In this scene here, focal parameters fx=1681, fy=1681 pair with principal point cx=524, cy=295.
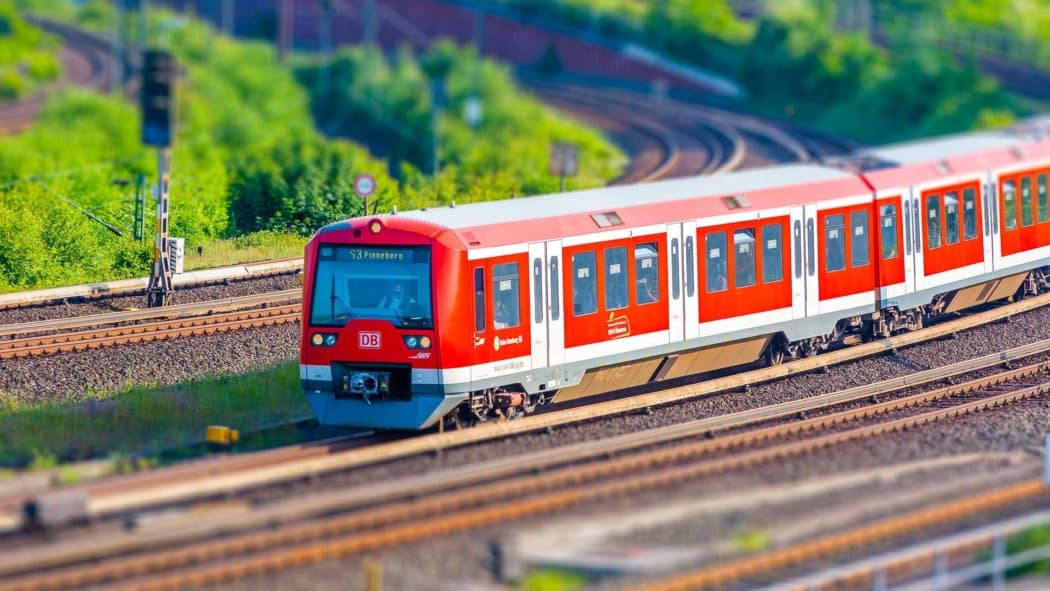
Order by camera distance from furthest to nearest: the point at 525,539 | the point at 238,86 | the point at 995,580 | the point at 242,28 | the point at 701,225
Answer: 1. the point at 242,28
2. the point at 238,86
3. the point at 701,225
4. the point at 525,539
5. the point at 995,580

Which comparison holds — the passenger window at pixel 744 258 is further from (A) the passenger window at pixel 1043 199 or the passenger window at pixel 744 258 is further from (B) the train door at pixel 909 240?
(A) the passenger window at pixel 1043 199

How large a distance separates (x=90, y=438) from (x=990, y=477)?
34.5ft

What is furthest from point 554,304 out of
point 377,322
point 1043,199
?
point 1043,199

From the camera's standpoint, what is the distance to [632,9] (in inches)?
3351

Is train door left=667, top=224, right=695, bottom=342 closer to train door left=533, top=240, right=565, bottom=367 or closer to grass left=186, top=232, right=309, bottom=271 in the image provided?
train door left=533, top=240, right=565, bottom=367

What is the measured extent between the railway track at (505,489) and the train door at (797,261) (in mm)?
1621

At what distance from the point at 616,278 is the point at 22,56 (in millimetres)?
70464

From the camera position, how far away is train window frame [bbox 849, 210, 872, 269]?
25234 millimetres

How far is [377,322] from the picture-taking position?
1986 centimetres

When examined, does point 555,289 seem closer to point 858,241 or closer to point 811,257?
point 811,257

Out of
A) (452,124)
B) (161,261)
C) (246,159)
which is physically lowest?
(452,124)

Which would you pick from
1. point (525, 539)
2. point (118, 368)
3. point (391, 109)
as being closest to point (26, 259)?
point (118, 368)

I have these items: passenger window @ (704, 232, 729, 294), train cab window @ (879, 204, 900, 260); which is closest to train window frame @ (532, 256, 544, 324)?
passenger window @ (704, 232, 729, 294)

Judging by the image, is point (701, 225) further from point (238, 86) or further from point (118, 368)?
point (238, 86)
